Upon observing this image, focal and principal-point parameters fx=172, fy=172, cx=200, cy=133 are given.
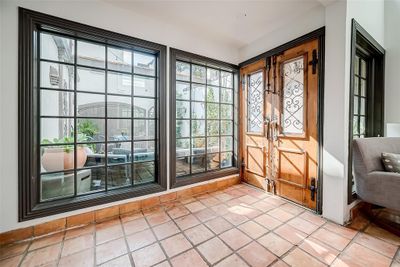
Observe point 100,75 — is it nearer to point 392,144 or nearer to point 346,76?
point 346,76

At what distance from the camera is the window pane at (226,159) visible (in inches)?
127

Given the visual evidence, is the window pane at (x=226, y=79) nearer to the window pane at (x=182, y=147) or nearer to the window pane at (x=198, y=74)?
the window pane at (x=198, y=74)

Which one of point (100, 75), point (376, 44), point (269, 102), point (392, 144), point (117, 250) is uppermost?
point (376, 44)

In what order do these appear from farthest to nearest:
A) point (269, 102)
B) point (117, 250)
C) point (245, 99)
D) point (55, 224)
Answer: point (245, 99), point (269, 102), point (55, 224), point (117, 250)

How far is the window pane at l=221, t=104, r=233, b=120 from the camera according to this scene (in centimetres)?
319

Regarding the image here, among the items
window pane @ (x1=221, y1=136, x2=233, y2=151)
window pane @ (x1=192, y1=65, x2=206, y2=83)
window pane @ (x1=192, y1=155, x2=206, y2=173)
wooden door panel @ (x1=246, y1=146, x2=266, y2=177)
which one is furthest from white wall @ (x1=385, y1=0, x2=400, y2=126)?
window pane @ (x1=192, y1=155, x2=206, y2=173)

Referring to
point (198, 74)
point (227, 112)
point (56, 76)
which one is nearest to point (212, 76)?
point (198, 74)

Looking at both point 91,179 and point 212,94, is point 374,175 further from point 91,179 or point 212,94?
point 91,179

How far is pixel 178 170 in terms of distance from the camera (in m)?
2.74

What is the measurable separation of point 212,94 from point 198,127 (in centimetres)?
65

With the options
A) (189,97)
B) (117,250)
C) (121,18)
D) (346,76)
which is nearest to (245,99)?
(189,97)

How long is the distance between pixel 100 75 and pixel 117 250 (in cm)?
190

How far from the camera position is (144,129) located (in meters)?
2.44

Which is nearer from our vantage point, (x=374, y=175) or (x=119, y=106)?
(x=374, y=175)
